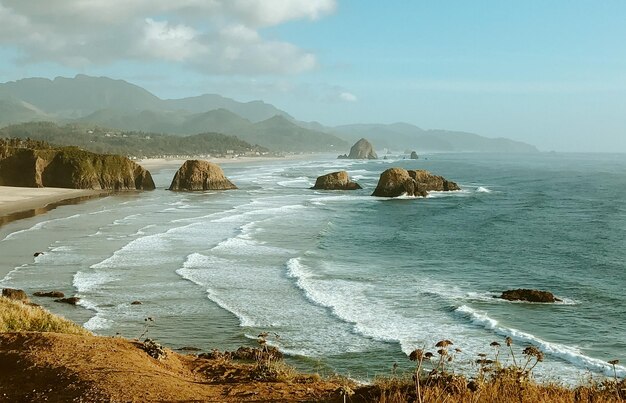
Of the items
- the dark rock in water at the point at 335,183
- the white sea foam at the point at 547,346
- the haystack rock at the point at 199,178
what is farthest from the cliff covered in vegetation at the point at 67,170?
the white sea foam at the point at 547,346

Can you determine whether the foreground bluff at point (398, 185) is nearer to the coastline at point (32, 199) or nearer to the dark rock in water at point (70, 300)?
the coastline at point (32, 199)

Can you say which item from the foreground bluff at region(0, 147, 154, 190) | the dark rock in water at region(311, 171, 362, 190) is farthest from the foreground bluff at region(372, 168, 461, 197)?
the foreground bluff at region(0, 147, 154, 190)

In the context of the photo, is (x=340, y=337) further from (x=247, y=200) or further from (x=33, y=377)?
(x=247, y=200)

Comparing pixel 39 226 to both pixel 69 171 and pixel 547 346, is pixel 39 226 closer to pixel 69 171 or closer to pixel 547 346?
pixel 69 171

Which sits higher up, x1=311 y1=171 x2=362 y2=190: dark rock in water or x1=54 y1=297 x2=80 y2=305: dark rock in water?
x1=311 y1=171 x2=362 y2=190: dark rock in water

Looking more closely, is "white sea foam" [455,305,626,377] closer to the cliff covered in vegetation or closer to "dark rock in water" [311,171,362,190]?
"dark rock in water" [311,171,362,190]

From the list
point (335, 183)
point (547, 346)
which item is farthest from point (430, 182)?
point (547, 346)

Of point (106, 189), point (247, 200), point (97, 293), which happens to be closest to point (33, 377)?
point (97, 293)
